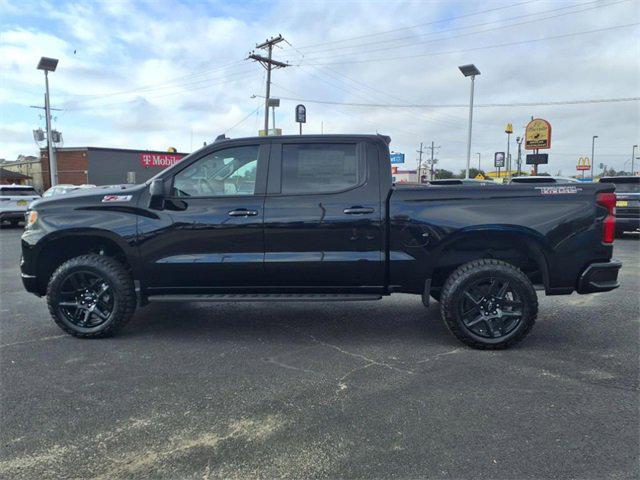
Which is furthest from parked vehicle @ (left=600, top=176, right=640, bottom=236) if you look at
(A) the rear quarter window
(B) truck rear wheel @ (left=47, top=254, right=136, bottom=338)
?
Answer: (A) the rear quarter window

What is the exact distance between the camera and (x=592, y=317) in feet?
18.0

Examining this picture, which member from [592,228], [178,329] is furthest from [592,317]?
[178,329]

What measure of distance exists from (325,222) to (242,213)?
0.78 m

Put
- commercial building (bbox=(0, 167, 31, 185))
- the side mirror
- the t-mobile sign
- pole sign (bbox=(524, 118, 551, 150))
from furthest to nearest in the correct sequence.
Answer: commercial building (bbox=(0, 167, 31, 185)), the t-mobile sign, pole sign (bbox=(524, 118, 551, 150)), the side mirror

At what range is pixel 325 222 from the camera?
14.6 ft

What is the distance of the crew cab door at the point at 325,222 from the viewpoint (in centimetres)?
444

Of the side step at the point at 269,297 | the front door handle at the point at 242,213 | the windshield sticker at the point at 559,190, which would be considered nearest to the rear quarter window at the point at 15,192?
the side step at the point at 269,297

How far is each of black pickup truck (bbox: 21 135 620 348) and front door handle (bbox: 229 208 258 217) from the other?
0.03 ft

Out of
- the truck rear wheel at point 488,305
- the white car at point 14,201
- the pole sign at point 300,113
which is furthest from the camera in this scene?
the pole sign at point 300,113

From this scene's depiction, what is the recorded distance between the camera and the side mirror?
4406mm

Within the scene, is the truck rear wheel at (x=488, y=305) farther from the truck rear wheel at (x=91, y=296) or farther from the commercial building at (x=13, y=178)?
the commercial building at (x=13, y=178)

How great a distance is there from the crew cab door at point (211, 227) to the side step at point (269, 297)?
9 centimetres

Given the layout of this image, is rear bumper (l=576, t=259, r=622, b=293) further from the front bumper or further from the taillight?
the front bumper

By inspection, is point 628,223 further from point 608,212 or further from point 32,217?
point 32,217
